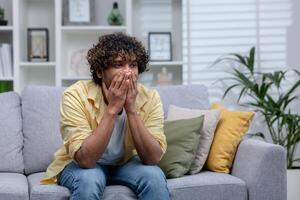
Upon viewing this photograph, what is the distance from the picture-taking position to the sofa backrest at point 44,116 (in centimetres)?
260

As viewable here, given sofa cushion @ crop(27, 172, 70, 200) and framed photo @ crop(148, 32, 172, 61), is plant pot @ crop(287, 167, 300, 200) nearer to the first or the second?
framed photo @ crop(148, 32, 172, 61)

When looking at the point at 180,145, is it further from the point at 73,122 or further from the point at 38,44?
the point at 38,44

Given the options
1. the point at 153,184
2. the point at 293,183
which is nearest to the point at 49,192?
the point at 153,184

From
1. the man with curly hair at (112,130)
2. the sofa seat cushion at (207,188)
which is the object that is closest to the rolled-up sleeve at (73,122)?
the man with curly hair at (112,130)

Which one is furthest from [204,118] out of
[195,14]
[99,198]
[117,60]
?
[195,14]

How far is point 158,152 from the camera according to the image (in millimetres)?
2117

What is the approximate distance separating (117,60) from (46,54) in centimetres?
180

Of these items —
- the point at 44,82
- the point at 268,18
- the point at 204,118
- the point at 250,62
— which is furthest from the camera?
the point at 44,82

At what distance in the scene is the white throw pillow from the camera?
2473 millimetres

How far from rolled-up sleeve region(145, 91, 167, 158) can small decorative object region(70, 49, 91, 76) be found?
5.31 ft

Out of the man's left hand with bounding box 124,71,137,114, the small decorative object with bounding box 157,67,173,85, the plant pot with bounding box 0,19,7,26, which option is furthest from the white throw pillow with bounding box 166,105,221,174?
the plant pot with bounding box 0,19,7,26

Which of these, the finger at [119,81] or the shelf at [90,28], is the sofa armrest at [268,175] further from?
the shelf at [90,28]

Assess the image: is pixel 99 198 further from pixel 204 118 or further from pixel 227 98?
pixel 227 98

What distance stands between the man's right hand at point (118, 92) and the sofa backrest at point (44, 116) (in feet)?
2.22
